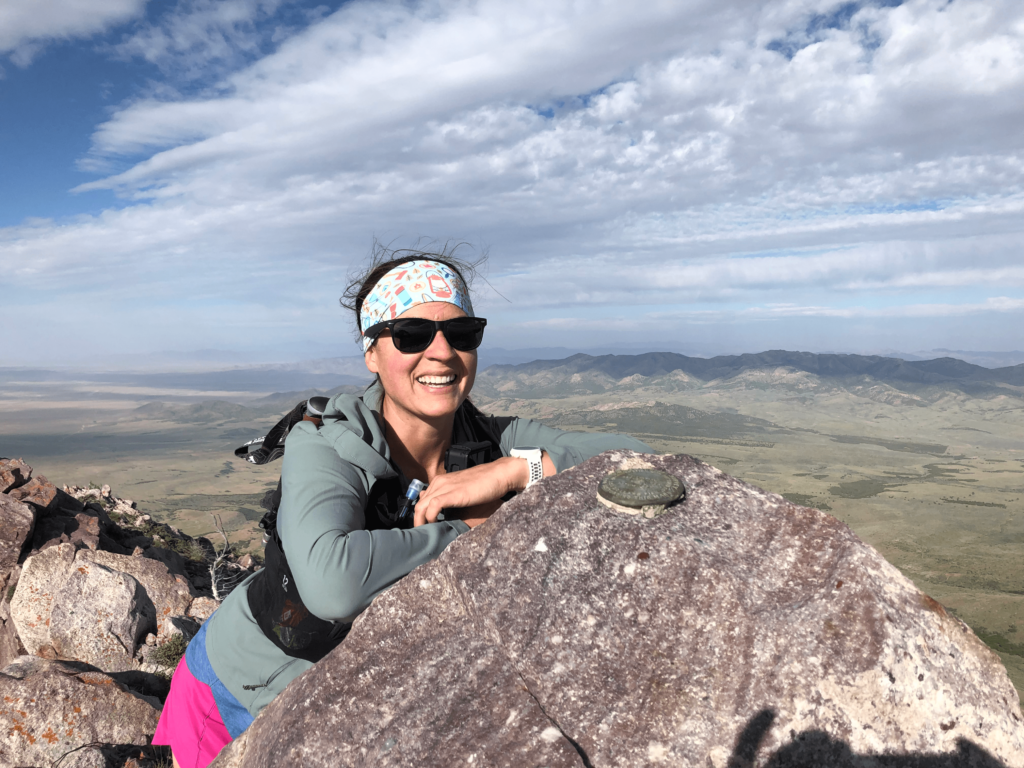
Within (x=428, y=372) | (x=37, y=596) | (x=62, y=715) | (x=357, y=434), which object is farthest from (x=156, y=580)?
(x=428, y=372)

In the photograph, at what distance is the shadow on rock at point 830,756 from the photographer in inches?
133

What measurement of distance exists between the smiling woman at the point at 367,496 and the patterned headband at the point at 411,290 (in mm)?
13

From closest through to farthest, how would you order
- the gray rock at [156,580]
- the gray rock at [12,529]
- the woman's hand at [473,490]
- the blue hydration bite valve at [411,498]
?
the woman's hand at [473,490] → the blue hydration bite valve at [411,498] → the gray rock at [156,580] → the gray rock at [12,529]

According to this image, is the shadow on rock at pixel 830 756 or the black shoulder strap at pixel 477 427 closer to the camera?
the shadow on rock at pixel 830 756

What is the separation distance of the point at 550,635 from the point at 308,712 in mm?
1719

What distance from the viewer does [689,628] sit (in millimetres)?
3875

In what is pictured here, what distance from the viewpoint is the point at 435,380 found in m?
5.37

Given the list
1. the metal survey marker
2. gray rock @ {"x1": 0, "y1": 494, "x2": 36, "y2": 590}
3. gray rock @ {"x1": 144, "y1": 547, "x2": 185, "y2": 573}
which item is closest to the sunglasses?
the metal survey marker

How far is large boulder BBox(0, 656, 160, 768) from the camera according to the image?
7.61 meters

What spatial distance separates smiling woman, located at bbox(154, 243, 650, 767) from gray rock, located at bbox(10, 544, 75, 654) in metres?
8.37

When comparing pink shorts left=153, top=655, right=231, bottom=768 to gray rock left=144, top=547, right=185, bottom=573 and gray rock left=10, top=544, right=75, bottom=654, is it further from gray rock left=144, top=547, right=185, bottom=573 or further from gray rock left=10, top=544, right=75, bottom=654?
gray rock left=144, top=547, right=185, bottom=573

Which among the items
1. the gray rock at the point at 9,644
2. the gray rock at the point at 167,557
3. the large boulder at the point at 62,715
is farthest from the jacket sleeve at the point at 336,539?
the gray rock at the point at 167,557

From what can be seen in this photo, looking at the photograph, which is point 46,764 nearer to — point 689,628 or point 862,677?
point 689,628

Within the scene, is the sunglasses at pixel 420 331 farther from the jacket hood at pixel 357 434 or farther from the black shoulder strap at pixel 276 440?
the black shoulder strap at pixel 276 440
